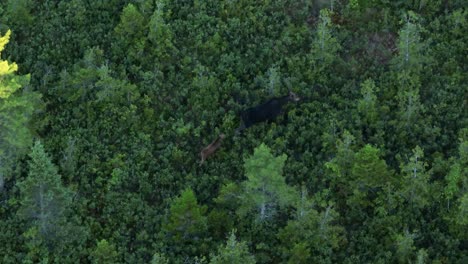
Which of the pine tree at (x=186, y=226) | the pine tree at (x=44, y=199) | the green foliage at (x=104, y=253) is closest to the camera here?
the pine tree at (x=44, y=199)

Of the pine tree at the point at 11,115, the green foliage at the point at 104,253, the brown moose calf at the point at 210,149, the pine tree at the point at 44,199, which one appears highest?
the brown moose calf at the point at 210,149

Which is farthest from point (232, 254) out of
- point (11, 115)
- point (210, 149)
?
point (11, 115)

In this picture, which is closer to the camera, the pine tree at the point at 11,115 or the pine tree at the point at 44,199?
the pine tree at the point at 44,199

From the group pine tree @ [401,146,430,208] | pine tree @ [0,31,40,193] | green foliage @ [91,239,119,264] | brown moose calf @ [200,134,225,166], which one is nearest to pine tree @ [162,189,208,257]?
green foliage @ [91,239,119,264]

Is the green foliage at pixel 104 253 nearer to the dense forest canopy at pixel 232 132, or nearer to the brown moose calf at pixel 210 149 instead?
the dense forest canopy at pixel 232 132

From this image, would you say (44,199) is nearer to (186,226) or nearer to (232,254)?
(186,226)

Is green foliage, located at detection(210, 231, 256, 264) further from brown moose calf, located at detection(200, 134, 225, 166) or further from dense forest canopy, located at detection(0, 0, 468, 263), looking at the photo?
brown moose calf, located at detection(200, 134, 225, 166)

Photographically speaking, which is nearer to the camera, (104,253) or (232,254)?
(232,254)

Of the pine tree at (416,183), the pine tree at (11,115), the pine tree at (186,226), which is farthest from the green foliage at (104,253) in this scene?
the pine tree at (416,183)

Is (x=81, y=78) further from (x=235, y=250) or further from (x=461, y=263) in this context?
(x=461, y=263)
